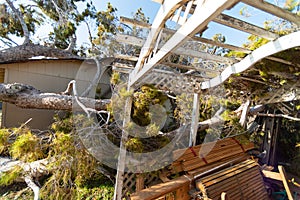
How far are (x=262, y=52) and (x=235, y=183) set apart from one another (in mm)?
2492

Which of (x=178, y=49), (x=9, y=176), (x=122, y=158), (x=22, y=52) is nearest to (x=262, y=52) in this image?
(x=178, y=49)

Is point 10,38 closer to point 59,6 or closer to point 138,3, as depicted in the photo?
point 59,6

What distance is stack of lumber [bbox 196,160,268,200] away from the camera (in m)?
2.84

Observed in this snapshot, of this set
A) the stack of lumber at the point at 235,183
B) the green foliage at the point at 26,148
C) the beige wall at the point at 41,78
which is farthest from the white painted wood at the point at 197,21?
the beige wall at the point at 41,78

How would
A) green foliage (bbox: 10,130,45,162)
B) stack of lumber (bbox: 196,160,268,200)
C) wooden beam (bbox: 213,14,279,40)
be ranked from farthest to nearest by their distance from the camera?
stack of lumber (bbox: 196,160,268,200), green foliage (bbox: 10,130,45,162), wooden beam (bbox: 213,14,279,40)

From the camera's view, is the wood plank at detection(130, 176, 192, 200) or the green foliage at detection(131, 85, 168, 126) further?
the green foliage at detection(131, 85, 168, 126)

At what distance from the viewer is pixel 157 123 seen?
11.2ft

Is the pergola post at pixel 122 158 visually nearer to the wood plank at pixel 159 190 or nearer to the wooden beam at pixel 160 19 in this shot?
the wood plank at pixel 159 190

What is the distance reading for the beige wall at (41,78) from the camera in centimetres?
534

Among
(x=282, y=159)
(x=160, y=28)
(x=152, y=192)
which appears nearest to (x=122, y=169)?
(x=152, y=192)

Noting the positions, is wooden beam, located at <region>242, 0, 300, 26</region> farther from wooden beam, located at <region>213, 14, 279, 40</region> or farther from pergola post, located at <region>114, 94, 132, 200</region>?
pergola post, located at <region>114, 94, 132, 200</region>

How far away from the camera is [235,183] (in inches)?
125

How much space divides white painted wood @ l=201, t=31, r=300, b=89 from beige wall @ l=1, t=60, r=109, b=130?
4363mm

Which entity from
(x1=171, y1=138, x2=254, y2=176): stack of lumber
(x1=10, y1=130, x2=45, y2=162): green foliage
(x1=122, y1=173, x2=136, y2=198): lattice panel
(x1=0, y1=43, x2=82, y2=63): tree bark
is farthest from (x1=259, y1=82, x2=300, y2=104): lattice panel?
(x1=0, y1=43, x2=82, y2=63): tree bark
